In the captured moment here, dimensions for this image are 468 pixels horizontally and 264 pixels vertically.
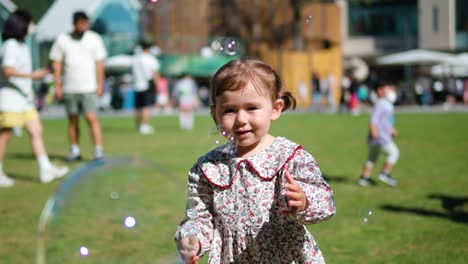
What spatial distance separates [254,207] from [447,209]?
4148 mm

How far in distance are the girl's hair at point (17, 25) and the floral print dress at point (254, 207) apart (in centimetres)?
597

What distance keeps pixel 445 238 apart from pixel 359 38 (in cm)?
5484

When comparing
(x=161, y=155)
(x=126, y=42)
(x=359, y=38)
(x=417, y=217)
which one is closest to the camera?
(x=417, y=217)

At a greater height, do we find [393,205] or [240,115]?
[240,115]

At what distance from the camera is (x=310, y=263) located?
3055 millimetres

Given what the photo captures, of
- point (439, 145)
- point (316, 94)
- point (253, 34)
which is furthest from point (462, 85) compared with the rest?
point (439, 145)

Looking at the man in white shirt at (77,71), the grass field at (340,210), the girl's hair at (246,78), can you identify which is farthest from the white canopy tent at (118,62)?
the girl's hair at (246,78)

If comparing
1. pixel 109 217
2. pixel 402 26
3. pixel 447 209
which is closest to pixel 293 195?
pixel 109 217

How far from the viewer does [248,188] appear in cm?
300

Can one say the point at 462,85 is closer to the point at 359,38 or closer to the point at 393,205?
the point at 359,38

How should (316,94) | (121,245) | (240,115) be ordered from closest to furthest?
(240,115)
(121,245)
(316,94)

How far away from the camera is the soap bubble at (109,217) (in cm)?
332

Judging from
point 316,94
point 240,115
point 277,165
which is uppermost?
point 240,115

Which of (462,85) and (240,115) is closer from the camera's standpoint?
(240,115)
